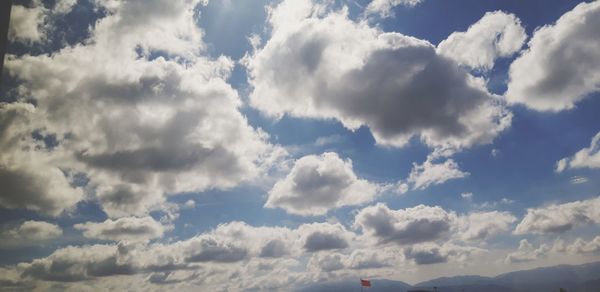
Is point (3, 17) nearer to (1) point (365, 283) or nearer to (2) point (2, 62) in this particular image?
(2) point (2, 62)

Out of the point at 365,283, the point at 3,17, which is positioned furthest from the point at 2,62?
the point at 365,283

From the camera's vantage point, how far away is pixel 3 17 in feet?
49.6

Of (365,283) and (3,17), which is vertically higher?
(3,17)

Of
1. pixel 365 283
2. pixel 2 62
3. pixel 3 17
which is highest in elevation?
pixel 3 17

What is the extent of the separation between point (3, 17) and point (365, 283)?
76.1 m

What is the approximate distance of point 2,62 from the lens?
612 inches

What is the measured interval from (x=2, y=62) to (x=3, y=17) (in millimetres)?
1931

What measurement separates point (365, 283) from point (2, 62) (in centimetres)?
7505

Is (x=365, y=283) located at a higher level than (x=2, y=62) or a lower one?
lower

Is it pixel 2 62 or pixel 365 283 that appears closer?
pixel 2 62

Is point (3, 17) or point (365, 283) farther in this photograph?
point (365, 283)

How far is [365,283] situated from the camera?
7669cm
